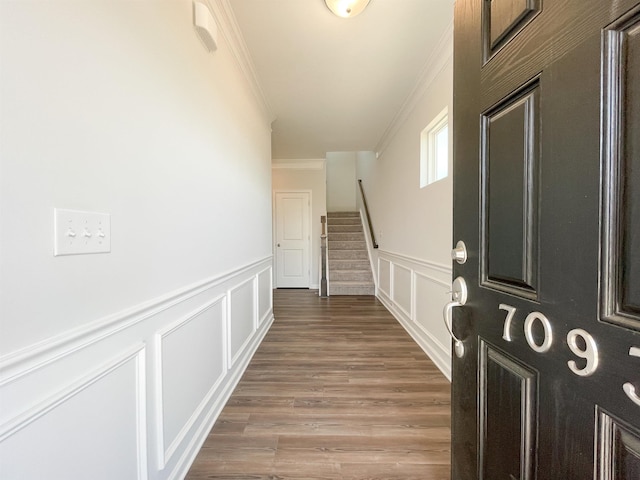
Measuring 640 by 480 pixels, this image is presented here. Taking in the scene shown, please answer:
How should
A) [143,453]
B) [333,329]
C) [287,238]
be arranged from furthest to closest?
1. [287,238]
2. [333,329]
3. [143,453]

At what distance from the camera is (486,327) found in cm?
76

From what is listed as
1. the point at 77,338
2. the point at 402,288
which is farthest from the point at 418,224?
the point at 77,338

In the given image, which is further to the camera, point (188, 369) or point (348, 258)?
point (348, 258)

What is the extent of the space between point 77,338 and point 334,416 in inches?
57.5

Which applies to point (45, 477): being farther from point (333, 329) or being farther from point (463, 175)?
point (333, 329)

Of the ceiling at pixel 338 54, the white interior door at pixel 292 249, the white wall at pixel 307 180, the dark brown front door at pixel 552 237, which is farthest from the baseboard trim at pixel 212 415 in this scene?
the white wall at pixel 307 180

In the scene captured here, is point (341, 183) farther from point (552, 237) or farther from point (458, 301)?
point (552, 237)

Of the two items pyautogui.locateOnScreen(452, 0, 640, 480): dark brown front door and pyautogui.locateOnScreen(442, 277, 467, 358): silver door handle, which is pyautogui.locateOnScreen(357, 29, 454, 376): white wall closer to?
pyautogui.locateOnScreen(452, 0, 640, 480): dark brown front door

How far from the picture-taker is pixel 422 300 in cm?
273

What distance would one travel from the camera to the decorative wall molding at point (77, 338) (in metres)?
0.59

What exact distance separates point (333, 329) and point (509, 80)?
116 inches

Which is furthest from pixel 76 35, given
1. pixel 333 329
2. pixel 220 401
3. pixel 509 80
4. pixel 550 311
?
pixel 333 329

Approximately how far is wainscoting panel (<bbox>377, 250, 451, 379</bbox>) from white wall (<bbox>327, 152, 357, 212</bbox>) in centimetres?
398

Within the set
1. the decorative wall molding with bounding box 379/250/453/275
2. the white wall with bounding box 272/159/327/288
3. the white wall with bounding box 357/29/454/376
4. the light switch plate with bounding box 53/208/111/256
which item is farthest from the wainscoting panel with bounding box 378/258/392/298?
the light switch plate with bounding box 53/208/111/256
